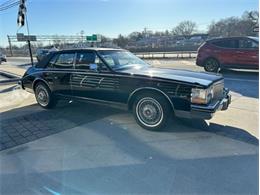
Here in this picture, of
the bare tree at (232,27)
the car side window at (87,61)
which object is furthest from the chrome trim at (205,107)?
the bare tree at (232,27)

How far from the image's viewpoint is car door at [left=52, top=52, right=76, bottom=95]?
5543 mm

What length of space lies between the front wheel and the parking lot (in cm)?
16

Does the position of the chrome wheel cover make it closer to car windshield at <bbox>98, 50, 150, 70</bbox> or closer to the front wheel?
car windshield at <bbox>98, 50, 150, 70</bbox>

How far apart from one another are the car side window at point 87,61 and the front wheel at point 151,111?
1051 mm

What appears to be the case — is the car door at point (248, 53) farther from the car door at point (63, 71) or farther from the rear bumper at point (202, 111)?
the car door at point (63, 71)

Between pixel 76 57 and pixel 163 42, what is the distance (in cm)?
4472

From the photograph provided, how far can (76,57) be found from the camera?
547cm

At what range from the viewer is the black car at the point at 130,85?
13.1ft

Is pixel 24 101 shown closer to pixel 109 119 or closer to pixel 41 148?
pixel 109 119

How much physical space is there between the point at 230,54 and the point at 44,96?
26.2 feet

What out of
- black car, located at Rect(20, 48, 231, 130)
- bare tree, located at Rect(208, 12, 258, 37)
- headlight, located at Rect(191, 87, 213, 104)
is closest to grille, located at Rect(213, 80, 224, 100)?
black car, located at Rect(20, 48, 231, 130)

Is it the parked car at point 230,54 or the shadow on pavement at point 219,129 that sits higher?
the parked car at point 230,54

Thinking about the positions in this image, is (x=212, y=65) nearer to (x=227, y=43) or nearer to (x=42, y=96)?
(x=227, y=43)

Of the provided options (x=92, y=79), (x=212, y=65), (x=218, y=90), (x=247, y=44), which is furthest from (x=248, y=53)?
(x=92, y=79)
